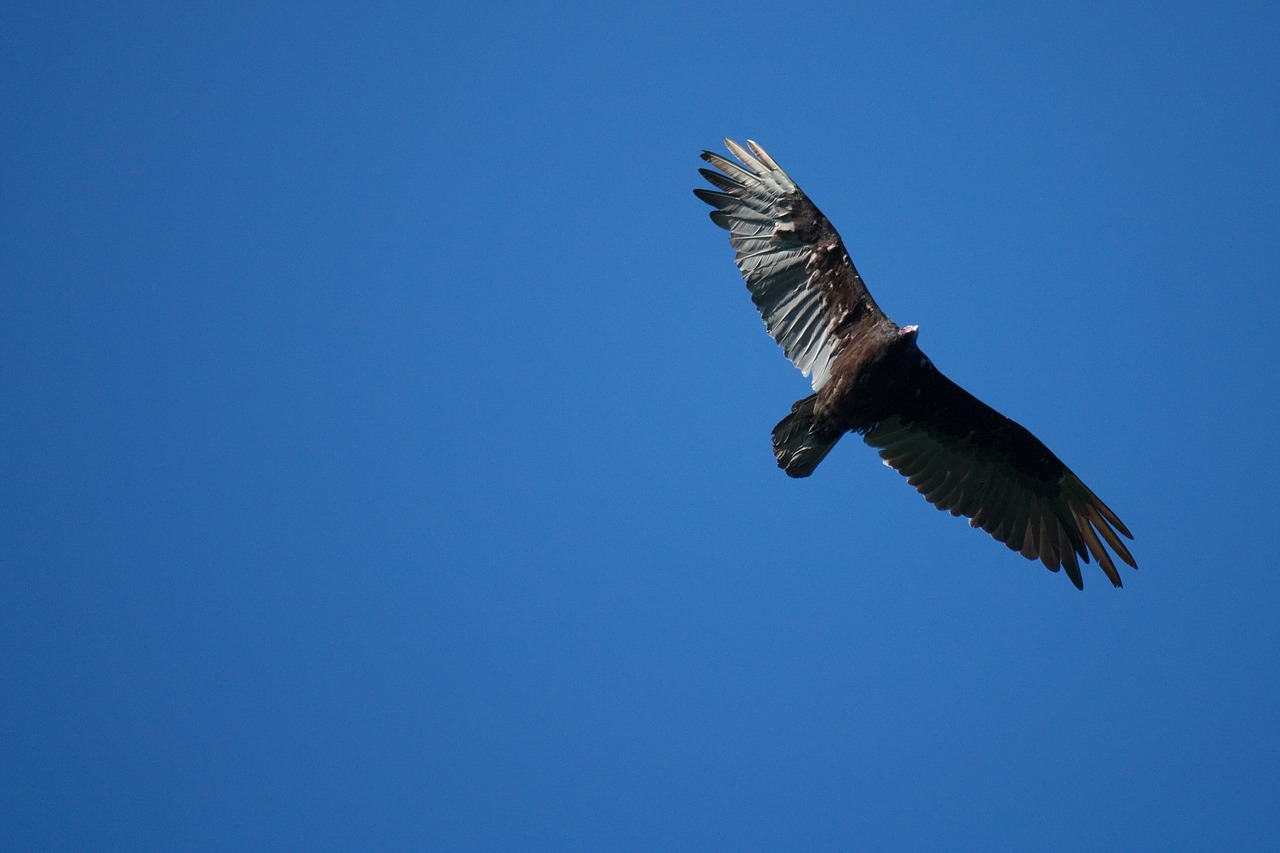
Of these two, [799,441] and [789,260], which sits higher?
[789,260]

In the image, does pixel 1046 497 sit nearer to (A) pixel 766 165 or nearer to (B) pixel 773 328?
(B) pixel 773 328

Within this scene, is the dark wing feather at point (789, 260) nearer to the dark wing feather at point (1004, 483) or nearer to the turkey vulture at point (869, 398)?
the turkey vulture at point (869, 398)

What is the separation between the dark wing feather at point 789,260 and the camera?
26.8 feet

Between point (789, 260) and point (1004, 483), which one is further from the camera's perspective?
point (1004, 483)

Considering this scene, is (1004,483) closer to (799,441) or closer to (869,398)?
(869,398)

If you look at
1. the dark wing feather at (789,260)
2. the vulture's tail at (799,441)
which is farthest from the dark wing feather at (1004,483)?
the dark wing feather at (789,260)

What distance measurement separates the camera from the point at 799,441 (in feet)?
27.8

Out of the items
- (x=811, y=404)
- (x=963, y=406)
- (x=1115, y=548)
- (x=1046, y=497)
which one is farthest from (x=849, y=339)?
(x=1115, y=548)

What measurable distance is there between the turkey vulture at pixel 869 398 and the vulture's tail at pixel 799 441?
0.01m

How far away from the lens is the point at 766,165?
26.9 ft

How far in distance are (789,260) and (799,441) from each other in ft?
4.68

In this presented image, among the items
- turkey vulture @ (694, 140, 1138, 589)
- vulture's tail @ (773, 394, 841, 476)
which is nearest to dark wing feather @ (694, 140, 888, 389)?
turkey vulture @ (694, 140, 1138, 589)

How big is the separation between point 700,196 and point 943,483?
326cm

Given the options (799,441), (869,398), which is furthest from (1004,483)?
(799,441)
